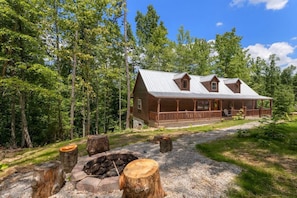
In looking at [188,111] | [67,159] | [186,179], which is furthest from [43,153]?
[188,111]

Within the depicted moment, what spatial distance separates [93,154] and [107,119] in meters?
23.2

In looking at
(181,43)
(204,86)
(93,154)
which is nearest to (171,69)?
(181,43)

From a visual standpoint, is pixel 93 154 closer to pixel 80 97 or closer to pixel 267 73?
pixel 80 97

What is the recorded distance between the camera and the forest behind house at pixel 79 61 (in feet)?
37.1

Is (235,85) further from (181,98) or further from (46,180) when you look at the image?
(46,180)

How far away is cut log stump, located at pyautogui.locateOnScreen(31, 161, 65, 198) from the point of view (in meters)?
3.82

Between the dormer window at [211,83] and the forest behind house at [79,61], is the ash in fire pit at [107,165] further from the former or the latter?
the dormer window at [211,83]

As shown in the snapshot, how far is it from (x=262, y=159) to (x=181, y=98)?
10.3 meters

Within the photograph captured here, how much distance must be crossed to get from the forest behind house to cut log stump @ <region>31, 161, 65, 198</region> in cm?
805

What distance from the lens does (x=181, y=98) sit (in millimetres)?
15766

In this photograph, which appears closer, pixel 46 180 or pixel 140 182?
pixel 140 182

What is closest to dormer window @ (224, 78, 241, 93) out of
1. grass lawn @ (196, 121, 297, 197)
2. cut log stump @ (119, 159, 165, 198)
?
grass lawn @ (196, 121, 297, 197)

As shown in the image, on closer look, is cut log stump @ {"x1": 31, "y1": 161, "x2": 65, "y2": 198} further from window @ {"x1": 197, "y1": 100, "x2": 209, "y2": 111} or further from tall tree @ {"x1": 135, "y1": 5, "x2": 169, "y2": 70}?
tall tree @ {"x1": 135, "y1": 5, "x2": 169, "y2": 70}

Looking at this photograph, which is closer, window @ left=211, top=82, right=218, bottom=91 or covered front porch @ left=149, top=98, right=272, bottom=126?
covered front porch @ left=149, top=98, right=272, bottom=126
